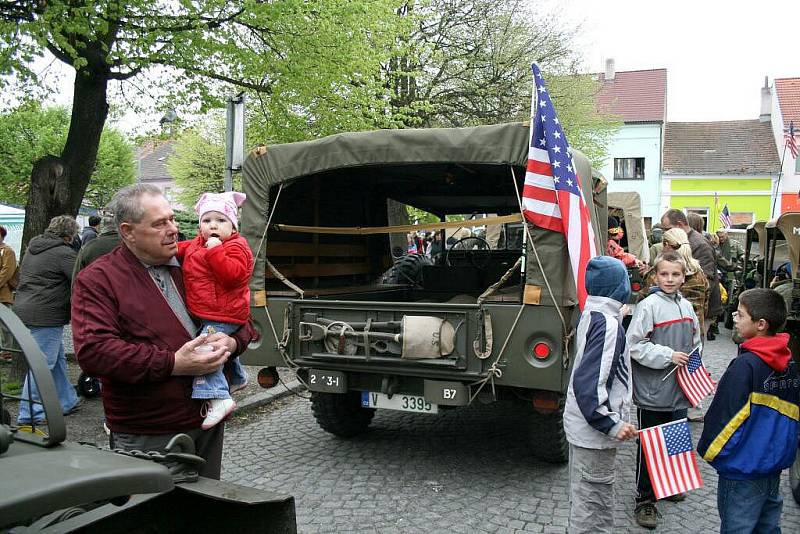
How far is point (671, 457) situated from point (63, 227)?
5384 mm

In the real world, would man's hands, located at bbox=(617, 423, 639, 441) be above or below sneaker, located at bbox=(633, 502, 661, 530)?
above

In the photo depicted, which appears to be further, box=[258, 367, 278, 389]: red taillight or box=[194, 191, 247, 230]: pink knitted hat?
box=[258, 367, 278, 389]: red taillight

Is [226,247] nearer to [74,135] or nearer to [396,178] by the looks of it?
[396,178]

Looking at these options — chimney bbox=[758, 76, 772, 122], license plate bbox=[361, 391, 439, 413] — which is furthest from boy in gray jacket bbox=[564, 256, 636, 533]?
chimney bbox=[758, 76, 772, 122]

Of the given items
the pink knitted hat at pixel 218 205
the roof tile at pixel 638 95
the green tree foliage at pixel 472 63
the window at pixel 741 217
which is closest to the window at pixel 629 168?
the roof tile at pixel 638 95

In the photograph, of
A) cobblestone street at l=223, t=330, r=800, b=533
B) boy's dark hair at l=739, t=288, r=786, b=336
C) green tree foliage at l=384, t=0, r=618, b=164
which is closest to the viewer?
boy's dark hair at l=739, t=288, r=786, b=336

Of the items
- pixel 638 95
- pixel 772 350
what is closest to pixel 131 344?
pixel 772 350

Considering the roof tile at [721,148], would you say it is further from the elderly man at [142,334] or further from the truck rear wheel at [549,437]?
the elderly man at [142,334]

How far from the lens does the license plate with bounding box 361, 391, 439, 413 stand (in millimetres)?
4621

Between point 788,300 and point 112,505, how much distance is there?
175 inches

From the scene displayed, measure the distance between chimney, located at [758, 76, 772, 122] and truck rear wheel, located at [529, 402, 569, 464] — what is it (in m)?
39.2

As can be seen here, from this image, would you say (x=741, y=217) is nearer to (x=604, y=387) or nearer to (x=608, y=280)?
(x=608, y=280)

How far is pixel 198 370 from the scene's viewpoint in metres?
2.42

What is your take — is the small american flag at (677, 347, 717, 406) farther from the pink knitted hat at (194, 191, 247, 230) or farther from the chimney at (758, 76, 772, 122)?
the chimney at (758, 76, 772, 122)
